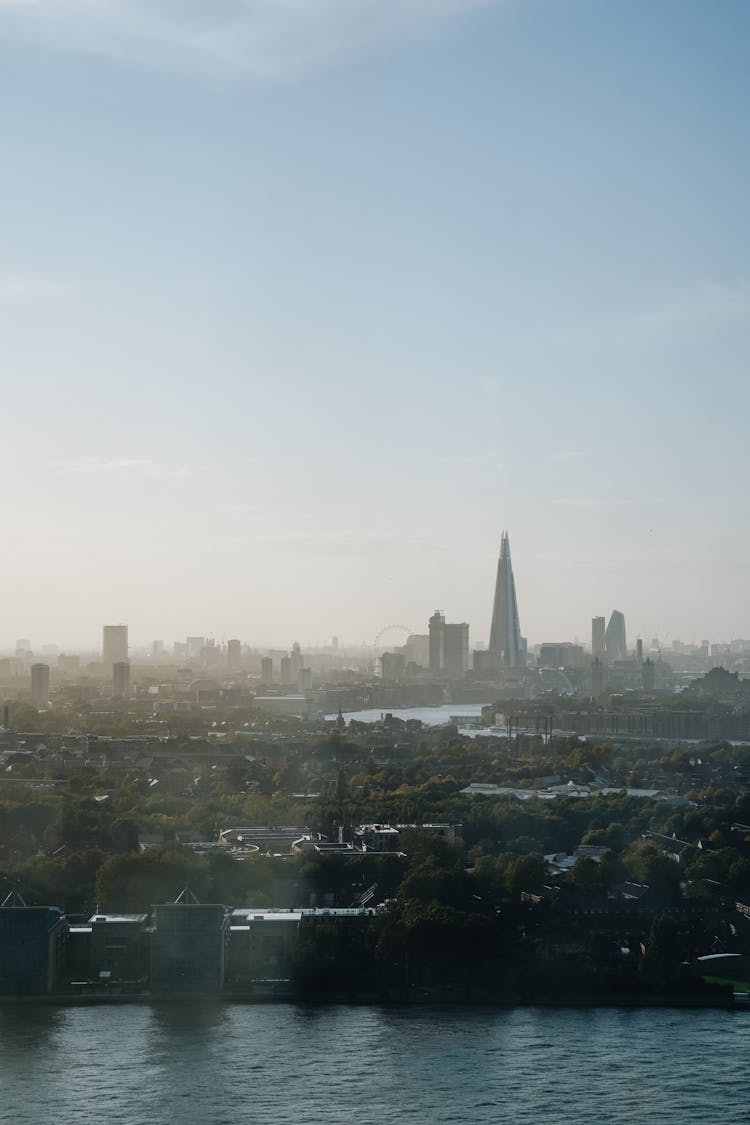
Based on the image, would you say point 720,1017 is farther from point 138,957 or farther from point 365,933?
point 138,957

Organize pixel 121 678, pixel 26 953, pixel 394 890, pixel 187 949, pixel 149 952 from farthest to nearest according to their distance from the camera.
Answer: pixel 121 678 < pixel 394 890 < pixel 149 952 < pixel 187 949 < pixel 26 953

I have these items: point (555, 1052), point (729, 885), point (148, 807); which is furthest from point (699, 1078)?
point (148, 807)

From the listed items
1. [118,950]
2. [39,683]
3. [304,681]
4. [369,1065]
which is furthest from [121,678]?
[369,1065]

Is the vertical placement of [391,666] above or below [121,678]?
above

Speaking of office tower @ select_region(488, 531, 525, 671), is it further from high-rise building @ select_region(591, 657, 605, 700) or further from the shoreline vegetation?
the shoreline vegetation

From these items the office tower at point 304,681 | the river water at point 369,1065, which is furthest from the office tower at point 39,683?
the river water at point 369,1065

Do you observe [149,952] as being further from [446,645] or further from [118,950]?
[446,645]
